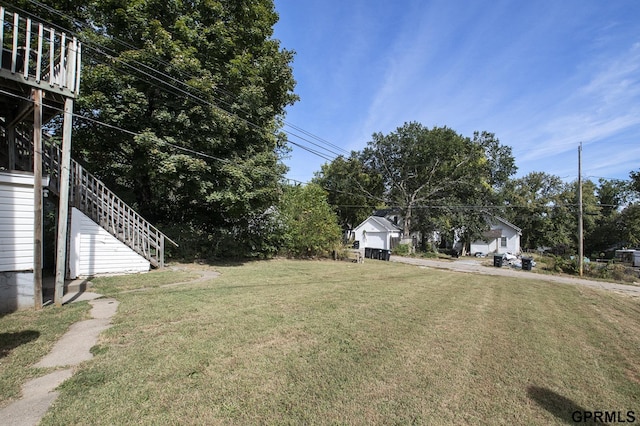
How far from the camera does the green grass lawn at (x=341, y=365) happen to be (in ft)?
9.16

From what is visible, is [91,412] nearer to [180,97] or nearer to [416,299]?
[416,299]

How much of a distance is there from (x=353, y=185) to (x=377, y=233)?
22.9 ft

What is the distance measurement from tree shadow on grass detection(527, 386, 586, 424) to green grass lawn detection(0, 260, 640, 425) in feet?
0.05

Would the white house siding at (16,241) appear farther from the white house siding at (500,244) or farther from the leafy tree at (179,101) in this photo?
the white house siding at (500,244)

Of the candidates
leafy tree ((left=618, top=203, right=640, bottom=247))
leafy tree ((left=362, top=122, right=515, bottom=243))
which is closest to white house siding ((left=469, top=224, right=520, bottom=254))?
leafy tree ((left=362, top=122, right=515, bottom=243))

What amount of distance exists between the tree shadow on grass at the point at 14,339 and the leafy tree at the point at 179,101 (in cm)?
653

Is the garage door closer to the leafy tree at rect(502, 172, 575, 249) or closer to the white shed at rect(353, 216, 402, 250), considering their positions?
the white shed at rect(353, 216, 402, 250)

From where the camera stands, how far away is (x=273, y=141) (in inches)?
548

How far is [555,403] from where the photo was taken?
3.13m

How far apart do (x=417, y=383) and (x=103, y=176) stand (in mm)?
14803

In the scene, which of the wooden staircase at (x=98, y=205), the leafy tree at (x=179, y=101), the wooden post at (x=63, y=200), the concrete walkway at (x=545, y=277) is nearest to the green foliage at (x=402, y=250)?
the concrete walkway at (x=545, y=277)

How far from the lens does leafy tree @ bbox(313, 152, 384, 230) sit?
3862 centimetres

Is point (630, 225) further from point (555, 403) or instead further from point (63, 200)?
point (63, 200)

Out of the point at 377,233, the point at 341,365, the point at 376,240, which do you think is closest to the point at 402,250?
the point at 376,240
